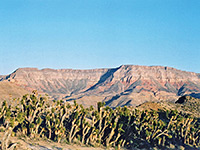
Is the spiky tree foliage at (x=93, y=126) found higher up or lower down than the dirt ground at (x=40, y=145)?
higher up

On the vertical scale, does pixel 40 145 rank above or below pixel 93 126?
below

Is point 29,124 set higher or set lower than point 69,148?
higher

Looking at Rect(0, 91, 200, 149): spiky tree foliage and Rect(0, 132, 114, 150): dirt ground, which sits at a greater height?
Rect(0, 91, 200, 149): spiky tree foliage

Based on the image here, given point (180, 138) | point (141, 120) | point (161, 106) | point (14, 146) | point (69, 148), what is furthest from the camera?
point (161, 106)

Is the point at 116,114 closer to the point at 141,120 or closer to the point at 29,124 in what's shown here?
the point at 141,120

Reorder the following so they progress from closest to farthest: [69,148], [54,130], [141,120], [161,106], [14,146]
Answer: [14,146], [69,148], [54,130], [141,120], [161,106]

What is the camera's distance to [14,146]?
22.4 metres

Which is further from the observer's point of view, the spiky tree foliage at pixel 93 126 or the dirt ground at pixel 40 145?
the spiky tree foliage at pixel 93 126

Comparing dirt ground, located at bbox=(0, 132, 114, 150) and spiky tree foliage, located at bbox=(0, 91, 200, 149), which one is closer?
dirt ground, located at bbox=(0, 132, 114, 150)

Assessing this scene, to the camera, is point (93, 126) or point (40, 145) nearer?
point (40, 145)

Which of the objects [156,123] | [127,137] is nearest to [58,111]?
[127,137]

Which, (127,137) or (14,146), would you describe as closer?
(14,146)

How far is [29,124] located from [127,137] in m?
11.1

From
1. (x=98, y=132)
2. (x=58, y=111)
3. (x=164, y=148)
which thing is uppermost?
(x=58, y=111)
